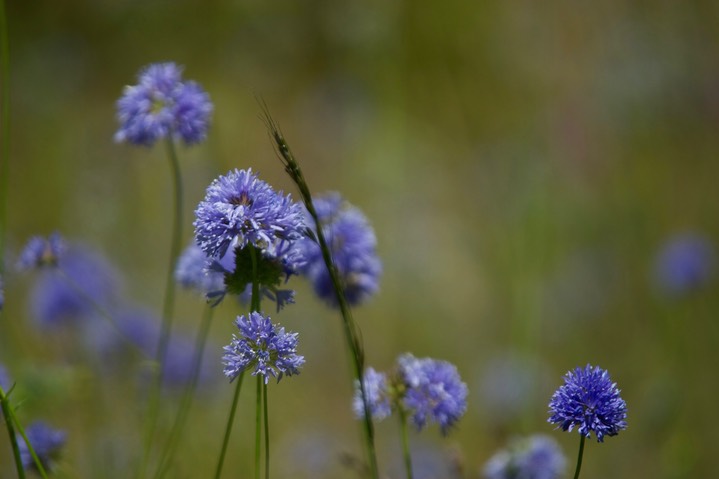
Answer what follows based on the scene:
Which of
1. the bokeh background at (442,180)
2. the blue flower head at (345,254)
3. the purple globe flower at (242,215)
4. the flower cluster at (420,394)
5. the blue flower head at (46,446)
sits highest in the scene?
the bokeh background at (442,180)

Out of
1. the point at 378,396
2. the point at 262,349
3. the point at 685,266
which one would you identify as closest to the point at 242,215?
the point at 262,349

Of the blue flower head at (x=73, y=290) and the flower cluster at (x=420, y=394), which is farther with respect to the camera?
the blue flower head at (x=73, y=290)

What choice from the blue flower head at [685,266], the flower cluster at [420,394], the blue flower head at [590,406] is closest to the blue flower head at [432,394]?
the flower cluster at [420,394]

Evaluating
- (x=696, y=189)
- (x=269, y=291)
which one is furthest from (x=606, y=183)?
(x=269, y=291)

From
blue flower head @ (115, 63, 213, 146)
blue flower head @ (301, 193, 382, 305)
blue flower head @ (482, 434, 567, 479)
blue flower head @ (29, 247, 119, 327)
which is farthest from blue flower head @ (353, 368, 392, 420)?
blue flower head @ (29, 247, 119, 327)

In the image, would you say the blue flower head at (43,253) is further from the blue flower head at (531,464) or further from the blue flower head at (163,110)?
the blue flower head at (531,464)

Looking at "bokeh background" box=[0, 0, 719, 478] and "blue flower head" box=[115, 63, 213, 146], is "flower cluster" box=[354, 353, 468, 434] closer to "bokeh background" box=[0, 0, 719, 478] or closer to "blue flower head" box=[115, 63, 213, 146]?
"blue flower head" box=[115, 63, 213, 146]
